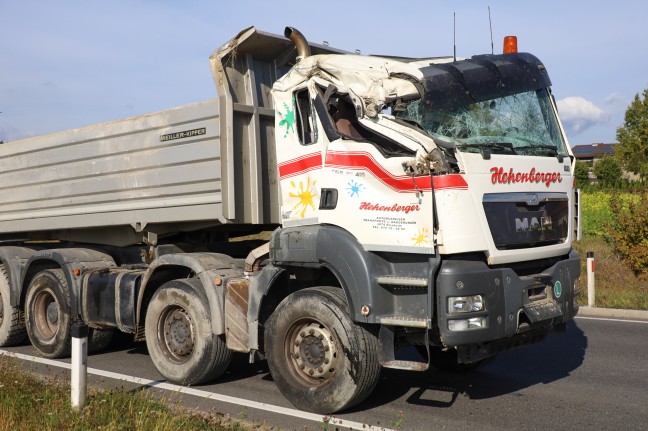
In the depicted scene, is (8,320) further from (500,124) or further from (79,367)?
(500,124)

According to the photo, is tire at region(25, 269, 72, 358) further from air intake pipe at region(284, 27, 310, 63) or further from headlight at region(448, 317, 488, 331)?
headlight at region(448, 317, 488, 331)

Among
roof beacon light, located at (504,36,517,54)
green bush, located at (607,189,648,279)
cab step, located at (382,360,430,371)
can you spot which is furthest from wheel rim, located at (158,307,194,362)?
green bush, located at (607,189,648,279)

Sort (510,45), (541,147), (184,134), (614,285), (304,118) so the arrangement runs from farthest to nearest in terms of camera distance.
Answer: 1. (614,285)
2. (184,134)
3. (510,45)
4. (304,118)
5. (541,147)

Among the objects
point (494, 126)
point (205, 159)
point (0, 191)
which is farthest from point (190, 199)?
point (0, 191)

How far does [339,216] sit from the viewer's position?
5984 millimetres

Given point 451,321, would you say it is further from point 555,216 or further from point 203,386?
point 203,386

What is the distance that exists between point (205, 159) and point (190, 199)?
1.62 ft

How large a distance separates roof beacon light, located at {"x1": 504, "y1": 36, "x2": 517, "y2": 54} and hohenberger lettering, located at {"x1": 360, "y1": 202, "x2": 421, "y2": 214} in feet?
7.30

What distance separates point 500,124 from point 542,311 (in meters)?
1.58

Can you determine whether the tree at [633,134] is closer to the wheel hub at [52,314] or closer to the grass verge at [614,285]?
the grass verge at [614,285]

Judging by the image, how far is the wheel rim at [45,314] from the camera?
362 inches

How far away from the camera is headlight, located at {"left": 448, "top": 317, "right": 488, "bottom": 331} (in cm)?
540

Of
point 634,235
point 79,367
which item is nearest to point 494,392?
point 79,367

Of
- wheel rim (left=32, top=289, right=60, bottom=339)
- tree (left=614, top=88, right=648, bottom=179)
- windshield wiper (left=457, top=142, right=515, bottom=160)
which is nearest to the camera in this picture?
windshield wiper (left=457, top=142, right=515, bottom=160)
